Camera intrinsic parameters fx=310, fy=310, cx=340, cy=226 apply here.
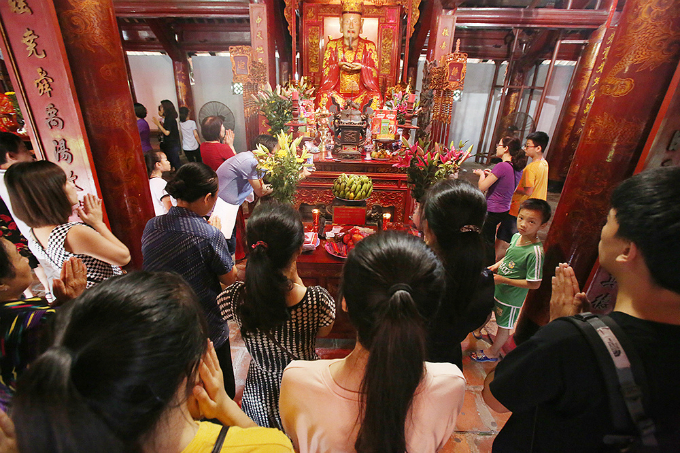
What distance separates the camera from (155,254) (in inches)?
58.5

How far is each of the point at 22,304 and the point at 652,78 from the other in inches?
122

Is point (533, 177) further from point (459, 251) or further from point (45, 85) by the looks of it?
point (45, 85)

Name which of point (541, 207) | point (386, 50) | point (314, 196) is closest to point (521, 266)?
point (541, 207)

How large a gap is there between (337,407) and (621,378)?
2.29ft

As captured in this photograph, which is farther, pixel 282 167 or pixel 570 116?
pixel 570 116

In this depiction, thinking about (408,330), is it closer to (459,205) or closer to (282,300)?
(282,300)

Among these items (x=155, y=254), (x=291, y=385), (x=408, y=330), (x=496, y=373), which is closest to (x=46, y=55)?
(x=155, y=254)

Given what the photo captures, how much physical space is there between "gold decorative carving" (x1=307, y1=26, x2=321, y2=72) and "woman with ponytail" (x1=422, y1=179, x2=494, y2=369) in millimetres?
6853

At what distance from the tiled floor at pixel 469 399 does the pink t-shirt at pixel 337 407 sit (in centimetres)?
126

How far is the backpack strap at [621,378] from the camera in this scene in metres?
0.73

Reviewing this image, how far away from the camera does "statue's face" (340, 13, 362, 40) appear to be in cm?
640

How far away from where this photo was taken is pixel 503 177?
3266 mm

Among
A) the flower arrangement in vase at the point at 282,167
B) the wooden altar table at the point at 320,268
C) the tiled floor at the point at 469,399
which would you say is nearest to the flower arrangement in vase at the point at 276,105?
the flower arrangement in vase at the point at 282,167

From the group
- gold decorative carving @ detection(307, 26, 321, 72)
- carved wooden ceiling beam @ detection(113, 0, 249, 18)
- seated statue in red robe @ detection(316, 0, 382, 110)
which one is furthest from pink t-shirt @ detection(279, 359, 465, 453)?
gold decorative carving @ detection(307, 26, 321, 72)
